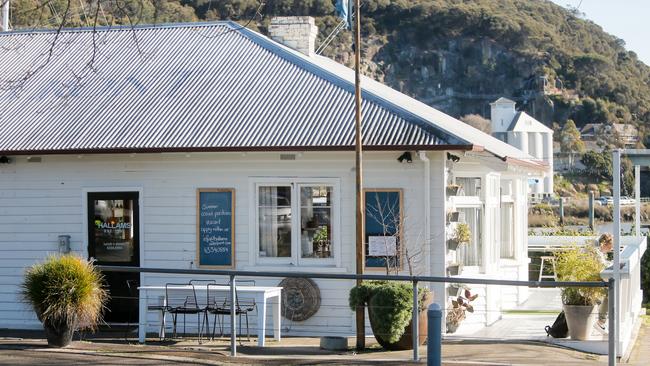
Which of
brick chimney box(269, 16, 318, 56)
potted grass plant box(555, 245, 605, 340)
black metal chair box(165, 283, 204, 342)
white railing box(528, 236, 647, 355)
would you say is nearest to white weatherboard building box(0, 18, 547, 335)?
black metal chair box(165, 283, 204, 342)

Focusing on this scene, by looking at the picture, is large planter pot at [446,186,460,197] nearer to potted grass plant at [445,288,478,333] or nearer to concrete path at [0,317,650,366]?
potted grass plant at [445,288,478,333]

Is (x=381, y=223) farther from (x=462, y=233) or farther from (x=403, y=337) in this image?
(x=403, y=337)

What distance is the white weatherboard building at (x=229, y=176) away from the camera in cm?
1623

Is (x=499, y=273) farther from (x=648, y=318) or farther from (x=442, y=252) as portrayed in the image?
(x=442, y=252)

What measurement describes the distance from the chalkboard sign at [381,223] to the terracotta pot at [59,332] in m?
4.45

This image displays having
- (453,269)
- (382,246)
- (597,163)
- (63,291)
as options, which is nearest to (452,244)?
(453,269)

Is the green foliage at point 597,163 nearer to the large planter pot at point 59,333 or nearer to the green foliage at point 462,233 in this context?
the green foliage at point 462,233

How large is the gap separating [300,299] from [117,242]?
3024mm

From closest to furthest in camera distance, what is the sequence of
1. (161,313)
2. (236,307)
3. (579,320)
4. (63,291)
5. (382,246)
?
(63,291) → (579,320) → (236,307) → (161,313) → (382,246)

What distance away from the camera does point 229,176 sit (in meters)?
16.8

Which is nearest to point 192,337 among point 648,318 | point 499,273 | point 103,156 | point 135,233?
point 135,233

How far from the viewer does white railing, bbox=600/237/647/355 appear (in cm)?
1448

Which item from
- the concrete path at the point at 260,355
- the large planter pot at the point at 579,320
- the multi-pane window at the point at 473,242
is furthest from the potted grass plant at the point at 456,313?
the large planter pot at the point at 579,320

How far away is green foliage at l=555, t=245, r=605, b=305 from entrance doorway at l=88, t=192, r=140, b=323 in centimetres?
631
